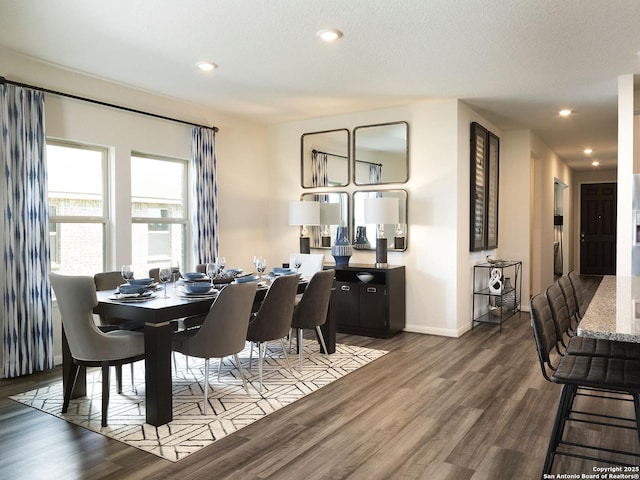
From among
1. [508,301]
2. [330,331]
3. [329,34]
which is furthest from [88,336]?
[508,301]

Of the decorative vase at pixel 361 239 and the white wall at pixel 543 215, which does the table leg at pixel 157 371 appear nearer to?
the decorative vase at pixel 361 239

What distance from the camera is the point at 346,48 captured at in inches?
153

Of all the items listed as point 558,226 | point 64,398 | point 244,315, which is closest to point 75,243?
point 64,398

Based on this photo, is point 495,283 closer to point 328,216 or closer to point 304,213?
point 328,216

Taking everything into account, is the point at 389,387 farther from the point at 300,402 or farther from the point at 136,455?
the point at 136,455

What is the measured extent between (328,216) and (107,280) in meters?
3.03

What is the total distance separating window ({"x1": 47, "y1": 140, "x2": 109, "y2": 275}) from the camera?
176 inches

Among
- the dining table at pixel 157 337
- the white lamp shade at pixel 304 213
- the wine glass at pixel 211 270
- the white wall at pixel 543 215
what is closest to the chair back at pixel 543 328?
the dining table at pixel 157 337

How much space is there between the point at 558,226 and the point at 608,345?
27.3 ft

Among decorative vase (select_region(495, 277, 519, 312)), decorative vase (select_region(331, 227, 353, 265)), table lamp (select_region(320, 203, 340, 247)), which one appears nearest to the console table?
decorative vase (select_region(331, 227, 353, 265))

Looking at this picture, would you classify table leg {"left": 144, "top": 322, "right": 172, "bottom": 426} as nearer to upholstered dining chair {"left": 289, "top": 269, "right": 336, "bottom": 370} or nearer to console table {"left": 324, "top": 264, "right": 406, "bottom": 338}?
upholstered dining chair {"left": 289, "top": 269, "right": 336, "bottom": 370}

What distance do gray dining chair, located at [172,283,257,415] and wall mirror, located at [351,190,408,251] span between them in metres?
2.77

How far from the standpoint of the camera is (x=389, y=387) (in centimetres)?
383

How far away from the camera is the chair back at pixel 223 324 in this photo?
322 centimetres
